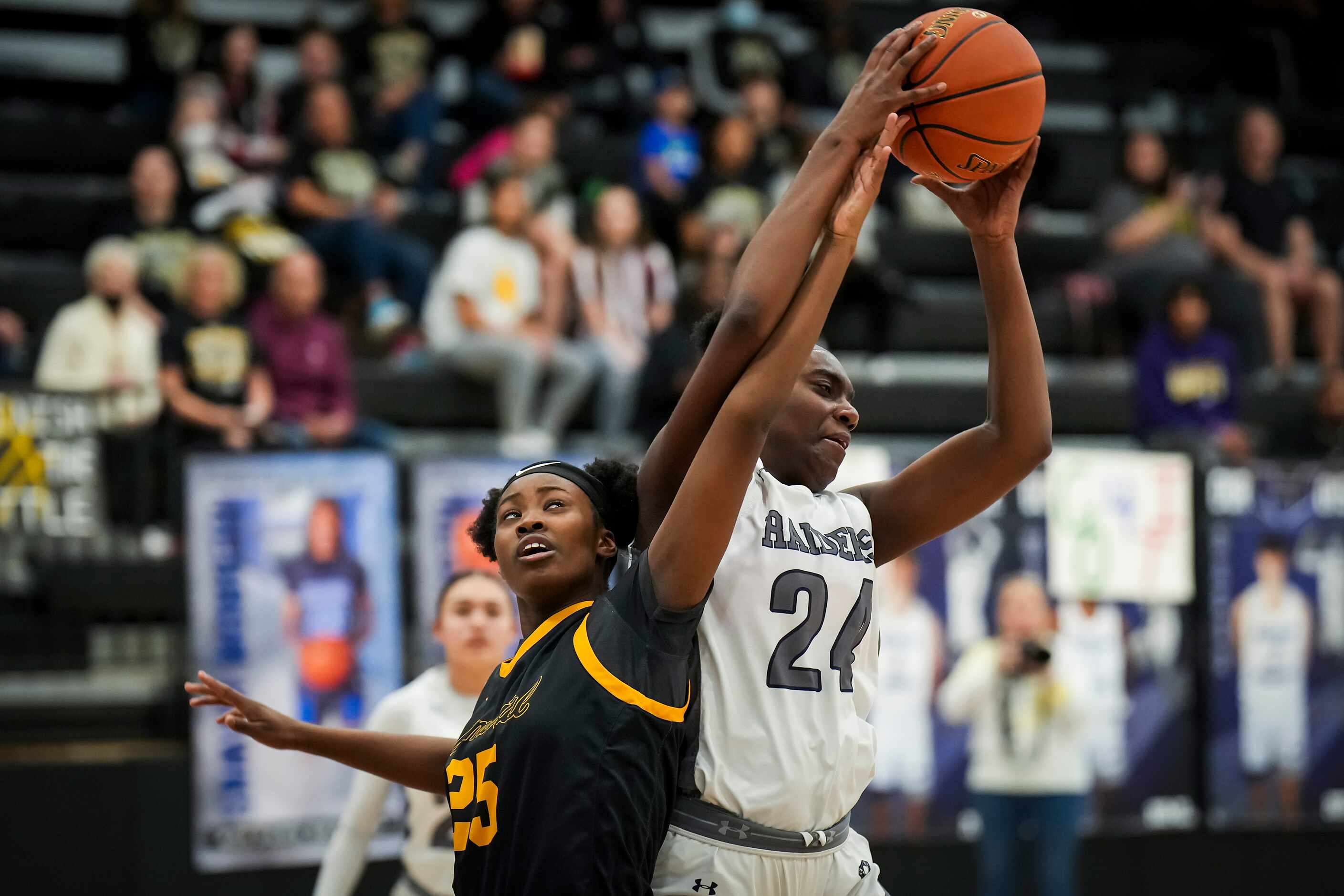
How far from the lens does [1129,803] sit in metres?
8.59

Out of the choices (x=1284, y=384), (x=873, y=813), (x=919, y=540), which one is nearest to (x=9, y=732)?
(x=873, y=813)

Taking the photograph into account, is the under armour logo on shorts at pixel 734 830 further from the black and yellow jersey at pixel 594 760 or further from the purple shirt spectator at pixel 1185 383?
the purple shirt spectator at pixel 1185 383

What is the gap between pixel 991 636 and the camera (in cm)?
840

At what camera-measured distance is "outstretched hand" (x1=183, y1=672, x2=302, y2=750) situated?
3297 mm

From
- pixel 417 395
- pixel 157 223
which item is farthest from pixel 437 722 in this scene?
pixel 157 223

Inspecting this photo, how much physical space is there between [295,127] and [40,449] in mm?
3492

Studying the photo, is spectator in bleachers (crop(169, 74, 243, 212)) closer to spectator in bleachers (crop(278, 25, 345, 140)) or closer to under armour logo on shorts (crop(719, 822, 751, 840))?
spectator in bleachers (crop(278, 25, 345, 140))

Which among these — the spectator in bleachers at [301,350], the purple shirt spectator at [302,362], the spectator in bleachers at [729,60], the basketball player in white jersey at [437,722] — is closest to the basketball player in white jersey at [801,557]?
the basketball player in white jersey at [437,722]

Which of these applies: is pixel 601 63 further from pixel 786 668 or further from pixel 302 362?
pixel 786 668

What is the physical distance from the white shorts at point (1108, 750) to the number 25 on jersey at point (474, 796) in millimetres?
6137

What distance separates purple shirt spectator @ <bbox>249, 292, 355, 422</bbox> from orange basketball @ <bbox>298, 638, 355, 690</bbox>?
1348mm

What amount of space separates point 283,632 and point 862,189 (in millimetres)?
5063

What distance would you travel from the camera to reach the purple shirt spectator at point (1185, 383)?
9789mm

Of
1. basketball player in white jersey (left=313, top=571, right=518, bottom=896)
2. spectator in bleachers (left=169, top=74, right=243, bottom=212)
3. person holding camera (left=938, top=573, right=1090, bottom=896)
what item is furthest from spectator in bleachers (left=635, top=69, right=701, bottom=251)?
basketball player in white jersey (left=313, top=571, right=518, bottom=896)
